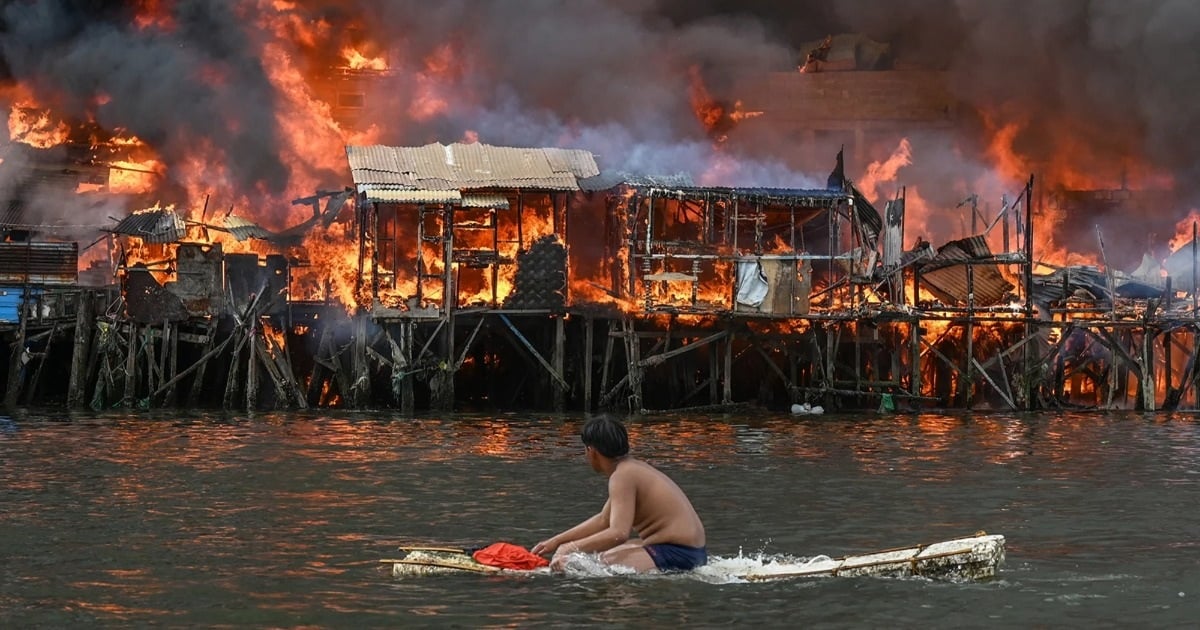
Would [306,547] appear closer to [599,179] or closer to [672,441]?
[672,441]

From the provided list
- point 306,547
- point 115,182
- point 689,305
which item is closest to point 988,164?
point 689,305

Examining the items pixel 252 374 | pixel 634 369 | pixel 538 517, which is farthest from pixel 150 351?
pixel 538 517

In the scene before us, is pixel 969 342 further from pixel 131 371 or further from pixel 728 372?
pixel 131 371

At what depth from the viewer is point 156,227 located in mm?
40344

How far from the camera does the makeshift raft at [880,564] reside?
43.3 feet

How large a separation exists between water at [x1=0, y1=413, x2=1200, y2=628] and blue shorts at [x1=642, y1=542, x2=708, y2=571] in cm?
15

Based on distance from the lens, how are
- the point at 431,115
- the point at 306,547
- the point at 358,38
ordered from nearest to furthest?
the point at 306,547, the point at 431,115, the point at 358,38

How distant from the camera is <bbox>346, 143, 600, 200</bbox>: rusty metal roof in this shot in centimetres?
3878

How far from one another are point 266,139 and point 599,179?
14.0 metres

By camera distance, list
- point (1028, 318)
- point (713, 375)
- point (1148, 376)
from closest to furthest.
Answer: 1. point (713, 375)
2. point (1028, 318)
3. point (1148, 376)

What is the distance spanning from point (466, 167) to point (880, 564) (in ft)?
92.3

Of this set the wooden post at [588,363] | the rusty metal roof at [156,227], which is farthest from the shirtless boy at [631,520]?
the rusty metal roof at [156,227]

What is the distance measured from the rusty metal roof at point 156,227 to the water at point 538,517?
843 cm

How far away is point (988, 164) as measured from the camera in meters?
63.6
